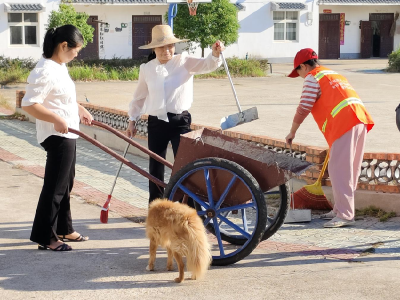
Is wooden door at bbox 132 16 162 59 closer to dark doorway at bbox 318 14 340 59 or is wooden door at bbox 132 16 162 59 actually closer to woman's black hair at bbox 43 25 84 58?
dark doorway at bbox 318 14 340 59

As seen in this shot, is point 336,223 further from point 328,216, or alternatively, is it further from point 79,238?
point 79,238

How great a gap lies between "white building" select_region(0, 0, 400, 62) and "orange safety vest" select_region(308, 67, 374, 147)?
29.0 meters

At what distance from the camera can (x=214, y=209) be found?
5551mm

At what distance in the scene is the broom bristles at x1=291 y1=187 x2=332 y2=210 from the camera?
737 centimetres

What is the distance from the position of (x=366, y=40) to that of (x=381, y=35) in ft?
4.03

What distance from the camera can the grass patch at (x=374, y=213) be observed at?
279 inches

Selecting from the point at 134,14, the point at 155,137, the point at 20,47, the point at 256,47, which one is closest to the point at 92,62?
the point at 20,47

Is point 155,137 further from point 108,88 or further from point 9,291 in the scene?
point 108,88

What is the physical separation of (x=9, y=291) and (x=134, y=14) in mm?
34125

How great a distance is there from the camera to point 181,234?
5094 mm

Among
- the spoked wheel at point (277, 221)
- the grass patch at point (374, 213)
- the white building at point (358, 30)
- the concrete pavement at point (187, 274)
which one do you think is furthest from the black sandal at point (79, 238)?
the white building at point (358, 30)

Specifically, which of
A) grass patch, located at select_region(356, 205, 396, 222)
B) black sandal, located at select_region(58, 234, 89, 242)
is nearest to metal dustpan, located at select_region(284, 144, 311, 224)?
grass patch, located at select_region(356, 205, 396, 222)

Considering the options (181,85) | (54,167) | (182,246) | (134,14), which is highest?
(134,14)

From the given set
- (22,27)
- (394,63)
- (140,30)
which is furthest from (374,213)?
(140,30)
